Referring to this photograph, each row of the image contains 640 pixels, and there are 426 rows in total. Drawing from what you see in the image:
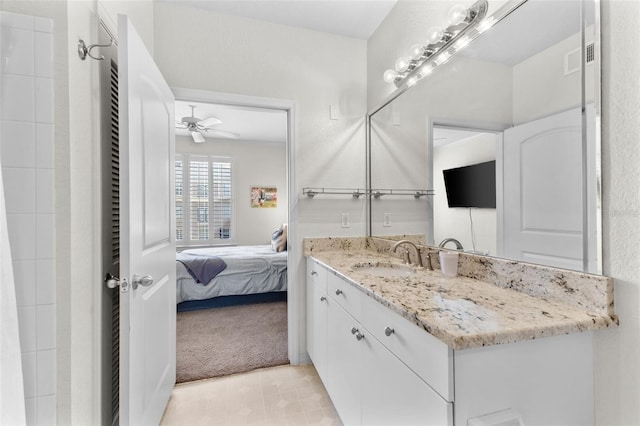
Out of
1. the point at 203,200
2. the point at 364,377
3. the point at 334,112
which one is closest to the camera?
the point at 364,377

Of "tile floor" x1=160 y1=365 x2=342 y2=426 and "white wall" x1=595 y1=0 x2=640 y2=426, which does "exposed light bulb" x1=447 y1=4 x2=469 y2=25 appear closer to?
"white wall" x1=595 y1=0 x2=640 y2=426

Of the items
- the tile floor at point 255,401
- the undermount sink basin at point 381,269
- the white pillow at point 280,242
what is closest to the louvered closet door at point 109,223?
the tile floor at point 255,401

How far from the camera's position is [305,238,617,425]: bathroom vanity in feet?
2.38

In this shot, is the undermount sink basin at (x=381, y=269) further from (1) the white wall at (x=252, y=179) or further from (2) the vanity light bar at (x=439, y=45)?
(1) the white wall at (x=252, y=179)

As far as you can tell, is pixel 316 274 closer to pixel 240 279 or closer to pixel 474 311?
pixel 474 311

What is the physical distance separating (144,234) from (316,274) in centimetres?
104

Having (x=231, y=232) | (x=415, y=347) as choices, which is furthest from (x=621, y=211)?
(x=231, y=232)

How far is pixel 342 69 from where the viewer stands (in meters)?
2.31

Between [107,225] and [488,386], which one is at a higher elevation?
[107,225]

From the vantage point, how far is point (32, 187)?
3.12 feet

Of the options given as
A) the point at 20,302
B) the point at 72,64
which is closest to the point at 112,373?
the point at 20,302

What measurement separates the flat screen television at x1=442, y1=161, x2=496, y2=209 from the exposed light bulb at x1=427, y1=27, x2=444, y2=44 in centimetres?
70

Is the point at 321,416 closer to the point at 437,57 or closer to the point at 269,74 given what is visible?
the point at 437,57

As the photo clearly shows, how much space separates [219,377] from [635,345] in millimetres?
2141
